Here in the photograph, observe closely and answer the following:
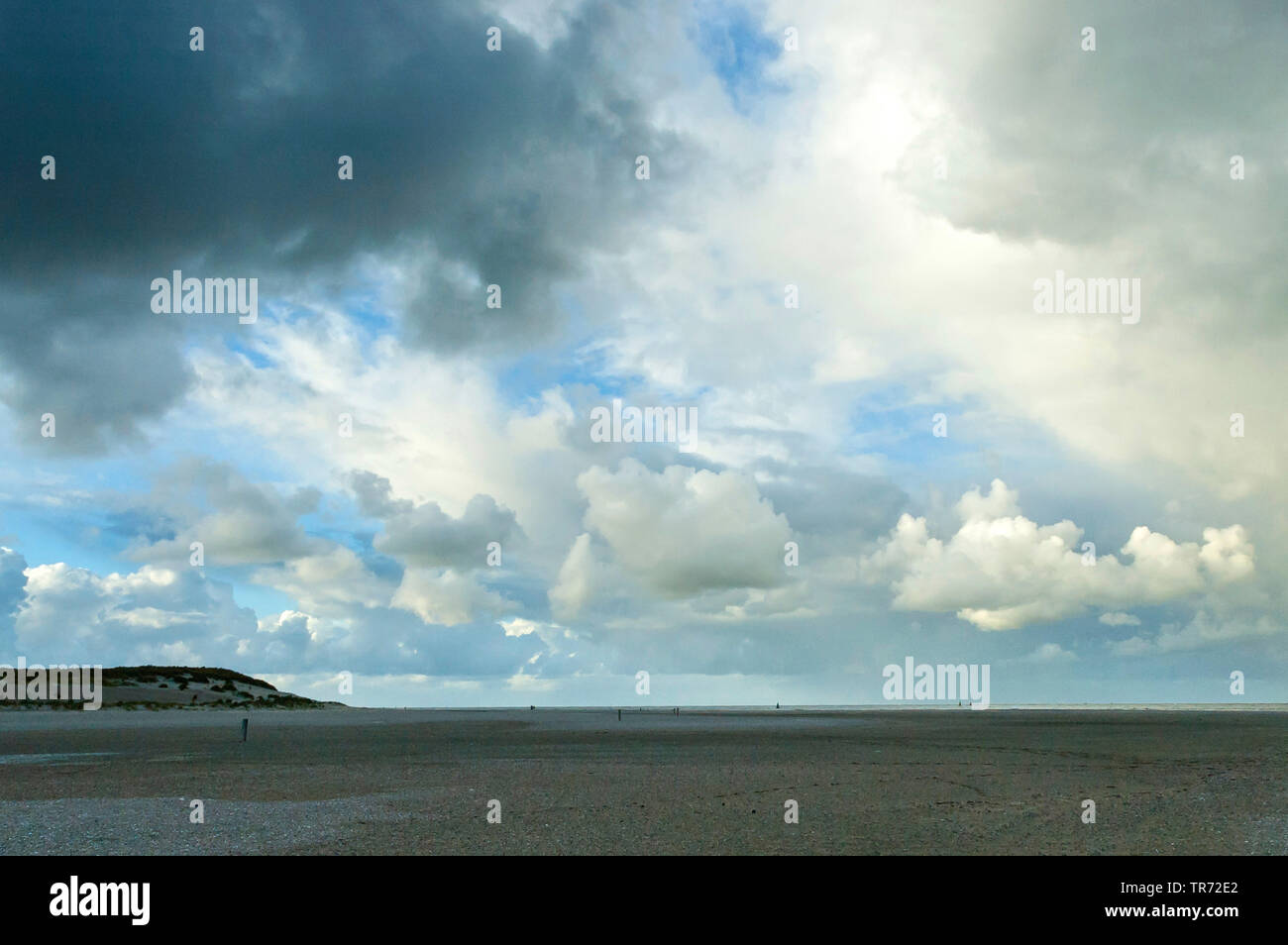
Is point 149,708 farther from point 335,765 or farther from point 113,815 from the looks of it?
point 113,815

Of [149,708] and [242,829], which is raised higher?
[242,829]

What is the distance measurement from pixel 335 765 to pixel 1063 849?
102 feet

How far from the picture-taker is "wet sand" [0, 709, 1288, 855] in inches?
795

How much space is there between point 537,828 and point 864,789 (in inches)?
514

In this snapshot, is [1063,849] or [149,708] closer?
[1063,849]

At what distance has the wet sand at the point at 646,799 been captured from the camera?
20.2m

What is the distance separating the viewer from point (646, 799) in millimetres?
27500
